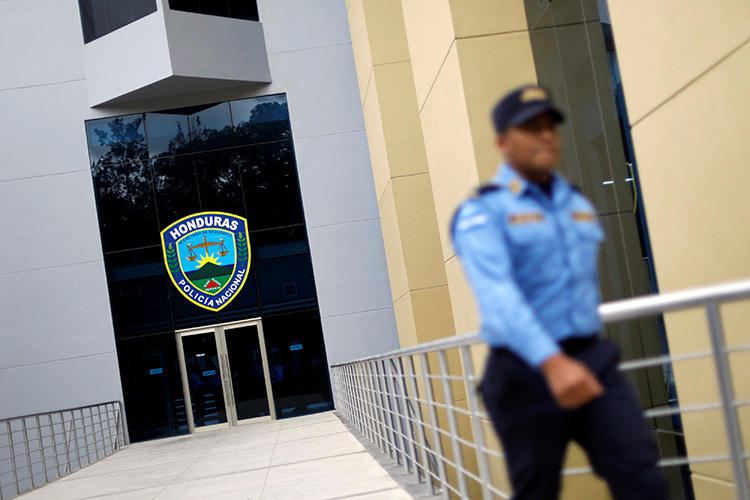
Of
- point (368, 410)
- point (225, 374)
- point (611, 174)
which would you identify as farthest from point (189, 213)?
point (611, 174)

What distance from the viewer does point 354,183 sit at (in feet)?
60.7

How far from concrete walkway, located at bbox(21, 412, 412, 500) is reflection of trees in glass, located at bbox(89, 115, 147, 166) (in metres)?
7.14

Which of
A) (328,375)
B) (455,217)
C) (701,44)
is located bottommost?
(328,375)

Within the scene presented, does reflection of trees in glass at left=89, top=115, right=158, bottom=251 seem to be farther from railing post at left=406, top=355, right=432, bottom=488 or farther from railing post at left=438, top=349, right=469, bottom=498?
railing post at left=438, top=349, right=469, bottom=498

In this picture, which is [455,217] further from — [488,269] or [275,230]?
[275,230]

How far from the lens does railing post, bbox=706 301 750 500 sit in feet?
8.10

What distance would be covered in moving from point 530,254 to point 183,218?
17215 mm

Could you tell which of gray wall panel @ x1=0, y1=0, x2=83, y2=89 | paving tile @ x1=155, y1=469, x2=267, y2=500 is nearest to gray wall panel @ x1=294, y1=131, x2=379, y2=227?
gray wall panel @ x1=0, y1=0, x2=83, y2=89

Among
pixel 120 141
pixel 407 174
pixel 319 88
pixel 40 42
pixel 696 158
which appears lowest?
pixel 696 158

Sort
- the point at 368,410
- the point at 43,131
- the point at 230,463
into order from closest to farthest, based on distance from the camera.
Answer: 1. the point at 368,410
2. the point at 230,463
3. the point at 43,131

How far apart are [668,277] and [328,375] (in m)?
14.1

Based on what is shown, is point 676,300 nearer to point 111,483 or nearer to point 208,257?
point 111,483

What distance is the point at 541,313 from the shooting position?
192cm

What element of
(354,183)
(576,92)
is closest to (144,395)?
(354,183)
